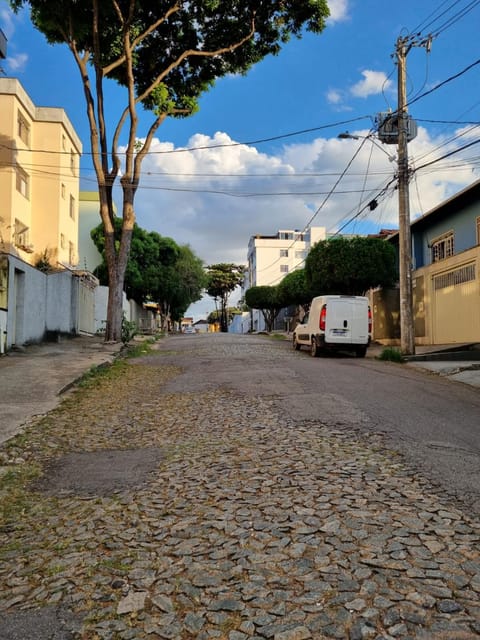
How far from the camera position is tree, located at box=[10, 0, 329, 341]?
699 inches

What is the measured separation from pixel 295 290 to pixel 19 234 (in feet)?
64.8

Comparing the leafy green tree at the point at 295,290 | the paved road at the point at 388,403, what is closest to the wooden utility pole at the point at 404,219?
the paved road at the point at 388,403

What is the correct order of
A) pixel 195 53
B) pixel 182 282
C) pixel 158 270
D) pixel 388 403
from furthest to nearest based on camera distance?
1. pixel 182 282
2. pixel 158 270
3. pixel 195 53
4. pixel 388 403

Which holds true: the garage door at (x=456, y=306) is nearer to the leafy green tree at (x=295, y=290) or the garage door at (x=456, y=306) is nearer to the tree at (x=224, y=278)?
the leafy green tree at (x=295, y=290)

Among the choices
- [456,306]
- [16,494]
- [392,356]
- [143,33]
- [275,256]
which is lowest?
[16,494]

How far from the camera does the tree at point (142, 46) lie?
1777 cm

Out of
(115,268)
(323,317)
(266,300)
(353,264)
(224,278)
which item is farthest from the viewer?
(224,278)

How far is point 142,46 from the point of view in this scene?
64.7 ft

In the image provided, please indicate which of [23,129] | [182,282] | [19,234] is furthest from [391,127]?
[182,282]

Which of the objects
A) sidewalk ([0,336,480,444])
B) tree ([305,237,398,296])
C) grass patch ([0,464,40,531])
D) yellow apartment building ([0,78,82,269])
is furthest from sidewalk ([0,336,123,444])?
yellow apartment building ([0,78,82,269])

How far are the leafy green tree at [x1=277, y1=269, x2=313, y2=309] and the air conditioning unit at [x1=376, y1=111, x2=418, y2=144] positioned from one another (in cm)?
1967

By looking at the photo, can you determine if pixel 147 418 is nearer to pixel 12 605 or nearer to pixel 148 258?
pixel 12 605

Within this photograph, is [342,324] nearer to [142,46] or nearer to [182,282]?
[142,46]

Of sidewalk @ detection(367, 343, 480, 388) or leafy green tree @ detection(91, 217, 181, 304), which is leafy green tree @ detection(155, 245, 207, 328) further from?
sidewalk @ detection(367, 343, 480, 388)
